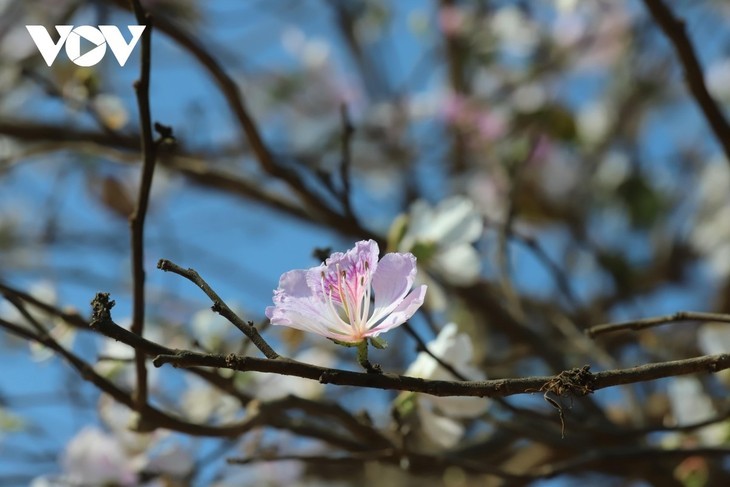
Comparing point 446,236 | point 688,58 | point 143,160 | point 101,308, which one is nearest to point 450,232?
point 446,236

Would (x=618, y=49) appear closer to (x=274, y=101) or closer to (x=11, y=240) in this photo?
(x=274, y=101)

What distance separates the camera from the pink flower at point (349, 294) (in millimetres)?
603

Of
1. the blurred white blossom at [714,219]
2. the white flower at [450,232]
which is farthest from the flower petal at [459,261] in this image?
the blurred white blossom at [714,219]

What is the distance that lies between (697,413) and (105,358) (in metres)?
0.74

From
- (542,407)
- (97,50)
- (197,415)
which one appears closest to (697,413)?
(542,407)

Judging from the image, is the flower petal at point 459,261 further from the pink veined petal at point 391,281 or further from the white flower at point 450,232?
the pink veined petal at point 391,281

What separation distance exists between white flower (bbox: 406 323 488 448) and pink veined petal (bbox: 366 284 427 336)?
262 mm

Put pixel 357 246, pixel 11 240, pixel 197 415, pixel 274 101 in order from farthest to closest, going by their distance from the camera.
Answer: pixel 274 101 < pixel 11 240 < pixel 197 415 < pixel 357 246

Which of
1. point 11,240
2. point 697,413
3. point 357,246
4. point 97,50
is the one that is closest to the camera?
point 357,246

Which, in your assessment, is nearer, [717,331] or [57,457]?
[717,331]

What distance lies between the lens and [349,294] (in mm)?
635

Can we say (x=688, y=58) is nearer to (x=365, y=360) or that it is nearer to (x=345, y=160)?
(x=345, y=160)

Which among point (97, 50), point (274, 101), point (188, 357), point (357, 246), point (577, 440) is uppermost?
point (274, 101)

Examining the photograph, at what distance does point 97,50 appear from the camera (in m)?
1.07
